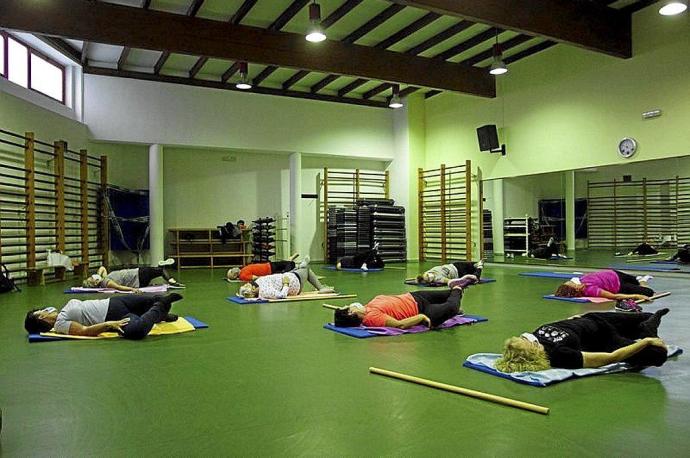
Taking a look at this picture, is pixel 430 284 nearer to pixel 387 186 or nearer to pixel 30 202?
pixel 30 202

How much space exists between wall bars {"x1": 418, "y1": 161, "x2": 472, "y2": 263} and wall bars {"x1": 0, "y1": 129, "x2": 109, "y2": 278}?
6738 mm

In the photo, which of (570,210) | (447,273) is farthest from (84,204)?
(570,210)

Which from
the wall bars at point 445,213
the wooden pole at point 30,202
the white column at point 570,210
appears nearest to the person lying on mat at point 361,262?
the wall bars at point 445,213

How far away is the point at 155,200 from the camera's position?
10633 mm

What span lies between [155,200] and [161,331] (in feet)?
22.3

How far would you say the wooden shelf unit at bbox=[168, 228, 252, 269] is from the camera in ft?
36.7

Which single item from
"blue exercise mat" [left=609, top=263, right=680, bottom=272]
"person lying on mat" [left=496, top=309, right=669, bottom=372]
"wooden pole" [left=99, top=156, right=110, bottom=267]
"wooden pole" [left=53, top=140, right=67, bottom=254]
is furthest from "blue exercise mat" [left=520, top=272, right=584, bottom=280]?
"wooden pole" [left=99, top=156, right=110, bottom=267]

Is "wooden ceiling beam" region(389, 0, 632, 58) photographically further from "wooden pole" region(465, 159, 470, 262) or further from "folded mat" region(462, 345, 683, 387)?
"folded mat" region(462, 345, 683, 387)

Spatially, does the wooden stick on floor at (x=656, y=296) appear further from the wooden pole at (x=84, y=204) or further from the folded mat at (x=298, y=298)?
the wooden pole at (x=84, y=204)

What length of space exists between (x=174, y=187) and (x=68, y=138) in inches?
99.4

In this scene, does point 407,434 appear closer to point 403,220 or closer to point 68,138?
point 68,138

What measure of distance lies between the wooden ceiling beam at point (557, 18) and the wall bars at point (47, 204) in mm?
5673

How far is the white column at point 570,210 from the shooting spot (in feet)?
31.8

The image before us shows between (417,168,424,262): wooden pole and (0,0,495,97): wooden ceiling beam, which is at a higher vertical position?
(0,0,495,97): wooden ceiling beam
